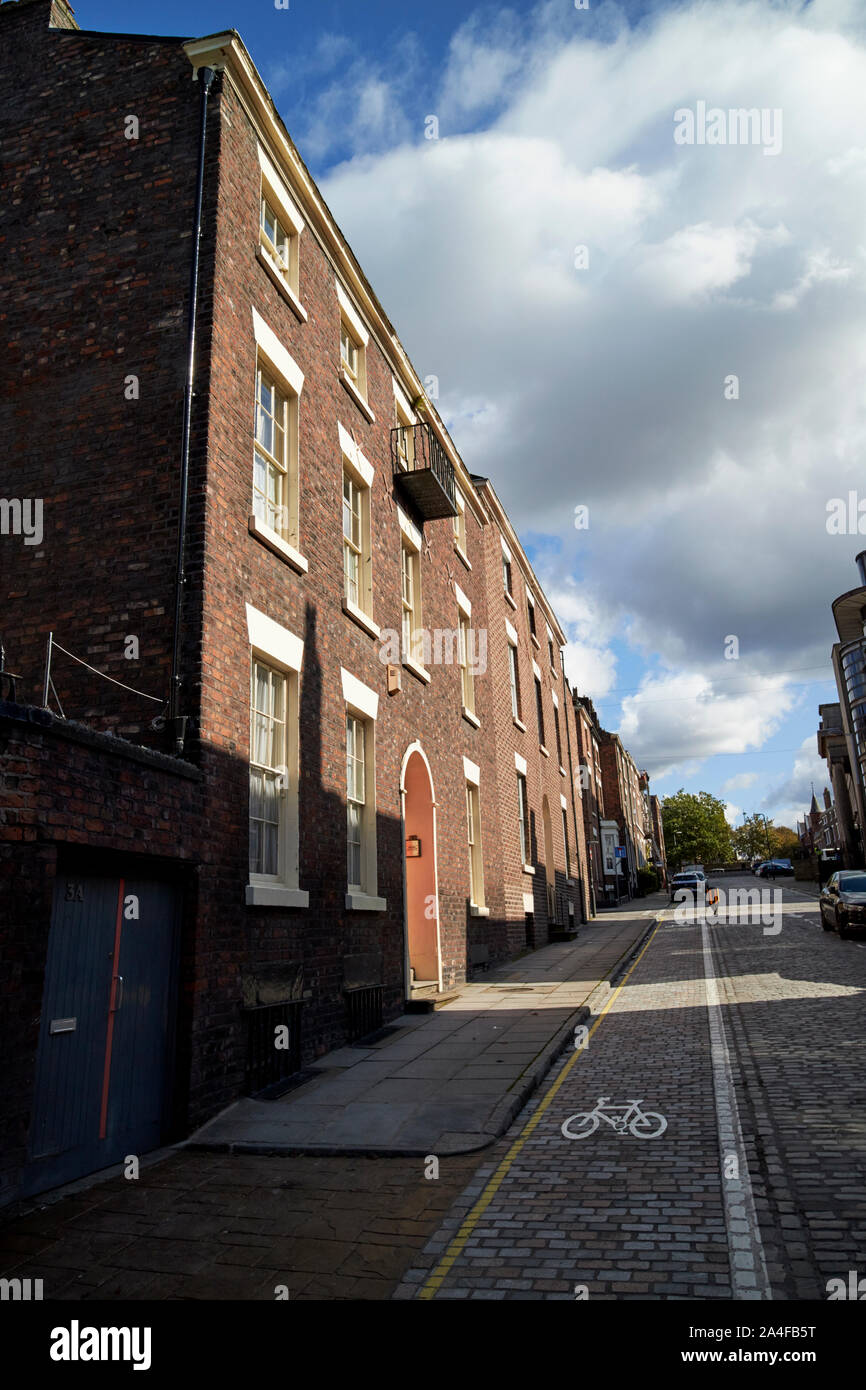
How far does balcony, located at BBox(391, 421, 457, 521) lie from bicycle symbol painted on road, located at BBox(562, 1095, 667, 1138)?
10116 millimetres

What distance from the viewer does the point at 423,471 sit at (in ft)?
47.7

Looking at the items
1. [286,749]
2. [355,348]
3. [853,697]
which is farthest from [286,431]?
[853,697]

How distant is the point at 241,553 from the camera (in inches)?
351

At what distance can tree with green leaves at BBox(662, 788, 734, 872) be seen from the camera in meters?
112

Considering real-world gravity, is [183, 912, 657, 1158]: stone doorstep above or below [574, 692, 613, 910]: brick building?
below

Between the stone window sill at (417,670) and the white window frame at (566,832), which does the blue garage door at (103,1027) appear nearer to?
the stone window sill at (417,670)

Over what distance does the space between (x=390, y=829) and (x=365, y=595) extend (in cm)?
338

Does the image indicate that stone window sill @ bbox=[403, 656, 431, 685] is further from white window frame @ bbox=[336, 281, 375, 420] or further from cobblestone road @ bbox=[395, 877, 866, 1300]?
cobblestone road @ bbox=[395, 877, 866, 1300]

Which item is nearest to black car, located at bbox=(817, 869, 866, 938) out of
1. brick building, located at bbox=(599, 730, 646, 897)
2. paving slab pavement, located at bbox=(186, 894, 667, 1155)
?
paving slab pavement, located at bbox=(186, 894, 667, 1155)

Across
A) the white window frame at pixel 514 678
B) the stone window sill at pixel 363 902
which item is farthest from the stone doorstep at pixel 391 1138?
the white window frame at pixel 514 678

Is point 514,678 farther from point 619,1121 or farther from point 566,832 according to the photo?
point 619,1121

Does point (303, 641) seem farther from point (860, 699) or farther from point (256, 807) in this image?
point (860, 699)
